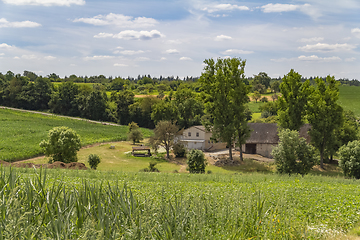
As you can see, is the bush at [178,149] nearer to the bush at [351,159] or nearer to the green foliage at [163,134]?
the green foliage at [163,134]

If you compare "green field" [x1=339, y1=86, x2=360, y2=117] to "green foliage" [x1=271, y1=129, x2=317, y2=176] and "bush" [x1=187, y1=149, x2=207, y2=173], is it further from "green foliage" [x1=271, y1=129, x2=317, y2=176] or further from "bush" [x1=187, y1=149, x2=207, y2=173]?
"bush" [x1=187, y1=149, x2=207, y2=173]

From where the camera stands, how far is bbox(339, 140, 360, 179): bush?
79.3 ft

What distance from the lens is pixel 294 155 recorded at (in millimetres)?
24688

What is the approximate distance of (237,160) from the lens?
35750 mm

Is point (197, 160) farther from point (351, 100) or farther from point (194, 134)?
point (351, 100)

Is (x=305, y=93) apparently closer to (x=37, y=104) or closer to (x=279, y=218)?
(x=279, y=218)

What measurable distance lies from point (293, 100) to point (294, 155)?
9.70 m

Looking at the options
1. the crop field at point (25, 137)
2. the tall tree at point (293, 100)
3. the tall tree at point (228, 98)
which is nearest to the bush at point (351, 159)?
the tall tree at point (293, 100)

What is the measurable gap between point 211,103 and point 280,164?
14.0 meters

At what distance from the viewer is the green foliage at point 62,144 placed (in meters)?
28.6

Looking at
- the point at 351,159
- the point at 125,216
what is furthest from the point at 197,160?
the point at 125,216

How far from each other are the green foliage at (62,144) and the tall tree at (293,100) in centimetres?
2478

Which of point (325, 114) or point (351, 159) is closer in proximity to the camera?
point (351, 159)

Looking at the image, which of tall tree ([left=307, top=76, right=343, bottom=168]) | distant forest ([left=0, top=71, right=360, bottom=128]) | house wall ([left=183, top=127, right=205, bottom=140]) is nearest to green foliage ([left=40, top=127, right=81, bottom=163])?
house wall ([left=183, top=127, right=205, bottom=140])
